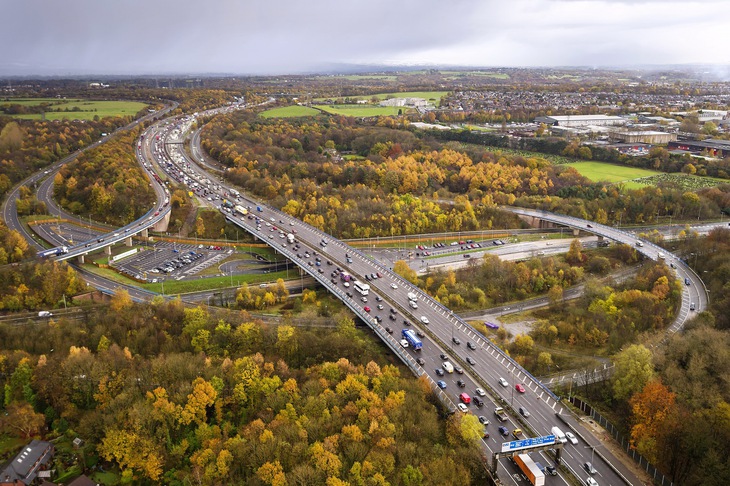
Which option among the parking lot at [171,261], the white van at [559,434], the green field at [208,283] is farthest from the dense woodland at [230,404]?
the parking lot at [171,261]

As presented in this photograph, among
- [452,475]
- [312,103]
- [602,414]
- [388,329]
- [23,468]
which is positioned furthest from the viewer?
[312,103]

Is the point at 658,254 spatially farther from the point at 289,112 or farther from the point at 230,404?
the point at 289,112

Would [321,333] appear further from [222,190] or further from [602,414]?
[222,190]

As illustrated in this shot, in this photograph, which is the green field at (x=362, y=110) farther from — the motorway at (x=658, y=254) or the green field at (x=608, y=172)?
the motorway at (x=658, y=254)

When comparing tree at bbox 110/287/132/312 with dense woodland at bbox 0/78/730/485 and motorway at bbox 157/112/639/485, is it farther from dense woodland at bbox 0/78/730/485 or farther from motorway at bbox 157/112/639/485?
motorway at bbox 157/112/639/485

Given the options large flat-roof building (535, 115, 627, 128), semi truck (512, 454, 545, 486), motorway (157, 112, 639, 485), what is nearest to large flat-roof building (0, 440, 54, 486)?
motorway (157, 112, 639, 485)

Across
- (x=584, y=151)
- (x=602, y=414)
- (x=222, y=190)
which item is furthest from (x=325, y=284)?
(x=584, y=151)
